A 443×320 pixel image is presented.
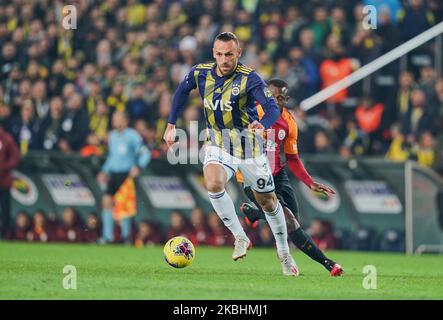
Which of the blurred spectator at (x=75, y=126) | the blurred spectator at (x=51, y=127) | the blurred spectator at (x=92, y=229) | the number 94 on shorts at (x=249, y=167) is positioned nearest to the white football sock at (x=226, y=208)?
the number 94 on shorts at (x=249, y=167)

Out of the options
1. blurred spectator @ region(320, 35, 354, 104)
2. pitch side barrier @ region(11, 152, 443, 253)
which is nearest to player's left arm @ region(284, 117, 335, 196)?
pitch side barrier @ region(11, 152, 443, 253)

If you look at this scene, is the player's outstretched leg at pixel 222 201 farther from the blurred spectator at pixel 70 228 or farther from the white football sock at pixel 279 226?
the blurred spectator at pixel 70 228

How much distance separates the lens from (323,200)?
1808cm

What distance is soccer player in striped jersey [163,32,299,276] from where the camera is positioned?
11.7 m

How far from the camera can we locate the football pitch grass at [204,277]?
33.2ft

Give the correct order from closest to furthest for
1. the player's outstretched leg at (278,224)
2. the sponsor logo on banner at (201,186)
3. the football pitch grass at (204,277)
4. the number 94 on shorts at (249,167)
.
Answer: the football pitch grass at (204,277) < the number 94 on shorts at (249,167) < the player's outstretched leg at (278,224) < the sponsor logo on banner at (201,186)

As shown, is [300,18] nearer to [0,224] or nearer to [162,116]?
[162,116]

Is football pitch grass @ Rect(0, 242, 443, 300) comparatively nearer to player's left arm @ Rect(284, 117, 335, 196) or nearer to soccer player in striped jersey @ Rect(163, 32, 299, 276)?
soccer player in striped jersey @ Rect(163, 32, 299, 276)

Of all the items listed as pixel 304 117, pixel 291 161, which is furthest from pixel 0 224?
pixel 291 161

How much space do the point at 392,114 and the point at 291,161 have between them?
23.3 feet

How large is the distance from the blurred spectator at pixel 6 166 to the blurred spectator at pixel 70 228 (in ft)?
3.06

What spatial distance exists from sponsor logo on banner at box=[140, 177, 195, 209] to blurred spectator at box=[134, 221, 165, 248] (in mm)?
375

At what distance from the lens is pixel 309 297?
9969 mm

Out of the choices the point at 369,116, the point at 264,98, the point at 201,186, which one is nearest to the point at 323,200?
the point at 369,116
